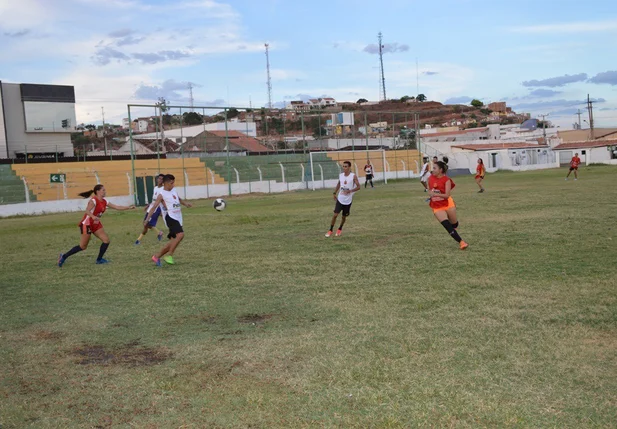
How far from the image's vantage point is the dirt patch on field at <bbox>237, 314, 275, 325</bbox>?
25.7ft

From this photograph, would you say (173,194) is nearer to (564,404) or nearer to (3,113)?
(564,404)

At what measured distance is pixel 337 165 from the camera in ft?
171

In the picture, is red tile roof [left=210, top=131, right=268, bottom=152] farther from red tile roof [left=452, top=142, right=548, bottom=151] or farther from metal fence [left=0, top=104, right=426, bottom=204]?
red tile roof [left=452, top=142, right=548, bottom=151]

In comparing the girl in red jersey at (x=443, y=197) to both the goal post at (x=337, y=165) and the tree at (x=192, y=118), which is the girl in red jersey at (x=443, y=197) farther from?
the goal post at (x=337, y=165)

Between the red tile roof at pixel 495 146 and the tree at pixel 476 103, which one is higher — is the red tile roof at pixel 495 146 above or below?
below

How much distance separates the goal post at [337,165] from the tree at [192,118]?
8835mm

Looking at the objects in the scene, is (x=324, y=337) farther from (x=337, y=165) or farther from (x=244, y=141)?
(x=337, y=165)

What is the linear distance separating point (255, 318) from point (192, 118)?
3609 cm

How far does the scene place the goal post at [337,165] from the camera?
48500 mm

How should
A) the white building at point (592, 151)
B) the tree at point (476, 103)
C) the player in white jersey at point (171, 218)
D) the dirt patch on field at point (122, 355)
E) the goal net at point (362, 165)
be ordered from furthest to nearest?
the tree at point (476, 103)
the white building at point (592, 151)
the goal net at point (362, 165)
the player in white jersey at point (171, 218)
the dirt patch on field at point (122, 355)

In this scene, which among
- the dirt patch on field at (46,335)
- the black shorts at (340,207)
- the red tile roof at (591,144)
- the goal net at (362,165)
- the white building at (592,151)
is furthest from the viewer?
the red tile roof at (591,144)

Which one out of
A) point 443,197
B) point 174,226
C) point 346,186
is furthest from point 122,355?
point 346,186

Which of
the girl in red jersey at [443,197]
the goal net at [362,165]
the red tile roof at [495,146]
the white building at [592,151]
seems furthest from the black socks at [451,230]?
the white building at [592,151]

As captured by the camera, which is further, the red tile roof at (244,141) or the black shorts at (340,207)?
the red tile roof at (244,141)
